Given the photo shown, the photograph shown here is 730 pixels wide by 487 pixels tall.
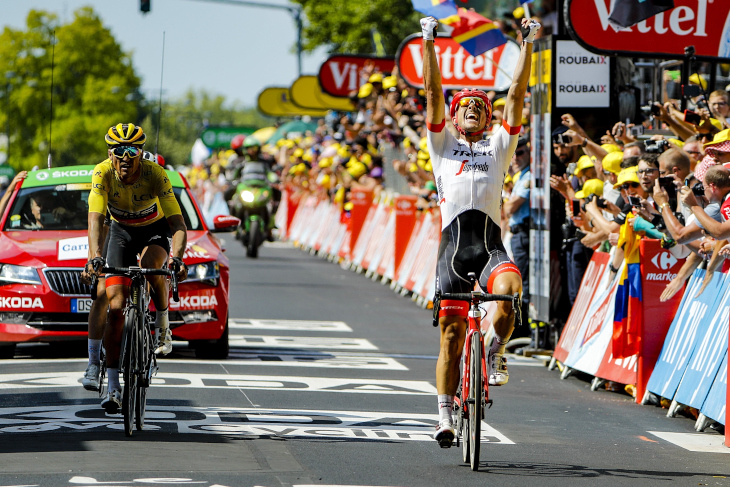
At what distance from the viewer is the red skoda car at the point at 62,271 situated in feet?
37.4

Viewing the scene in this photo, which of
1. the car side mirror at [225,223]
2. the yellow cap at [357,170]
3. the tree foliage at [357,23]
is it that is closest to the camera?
the car side mirror at [225,223]

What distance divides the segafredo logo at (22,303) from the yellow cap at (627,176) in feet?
16.4

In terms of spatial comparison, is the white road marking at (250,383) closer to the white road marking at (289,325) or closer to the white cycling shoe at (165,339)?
the white cycling shoe at (165,339)

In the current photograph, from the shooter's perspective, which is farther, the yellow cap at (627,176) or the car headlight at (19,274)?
the car headlight at (19,274)

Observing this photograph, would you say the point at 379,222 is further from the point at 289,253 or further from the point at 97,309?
the point at 97,309

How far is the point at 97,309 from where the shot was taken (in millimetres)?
8766

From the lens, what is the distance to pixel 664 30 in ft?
43.2

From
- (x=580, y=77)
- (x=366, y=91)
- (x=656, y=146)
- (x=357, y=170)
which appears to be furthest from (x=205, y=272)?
(x=357, y=170)

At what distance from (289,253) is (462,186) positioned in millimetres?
24489

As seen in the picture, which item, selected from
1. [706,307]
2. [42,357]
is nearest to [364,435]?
[706,307]

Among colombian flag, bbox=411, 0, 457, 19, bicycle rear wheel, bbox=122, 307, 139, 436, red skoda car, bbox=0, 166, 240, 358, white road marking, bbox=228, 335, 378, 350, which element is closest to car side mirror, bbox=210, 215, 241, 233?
red skoda car, bbox=0, 166, 240, 358

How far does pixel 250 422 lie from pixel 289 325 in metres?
7.04

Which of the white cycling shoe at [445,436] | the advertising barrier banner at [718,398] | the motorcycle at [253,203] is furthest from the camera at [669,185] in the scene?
the motorcycle at [253,203]

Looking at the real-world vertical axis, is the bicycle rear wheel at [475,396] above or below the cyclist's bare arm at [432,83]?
below
